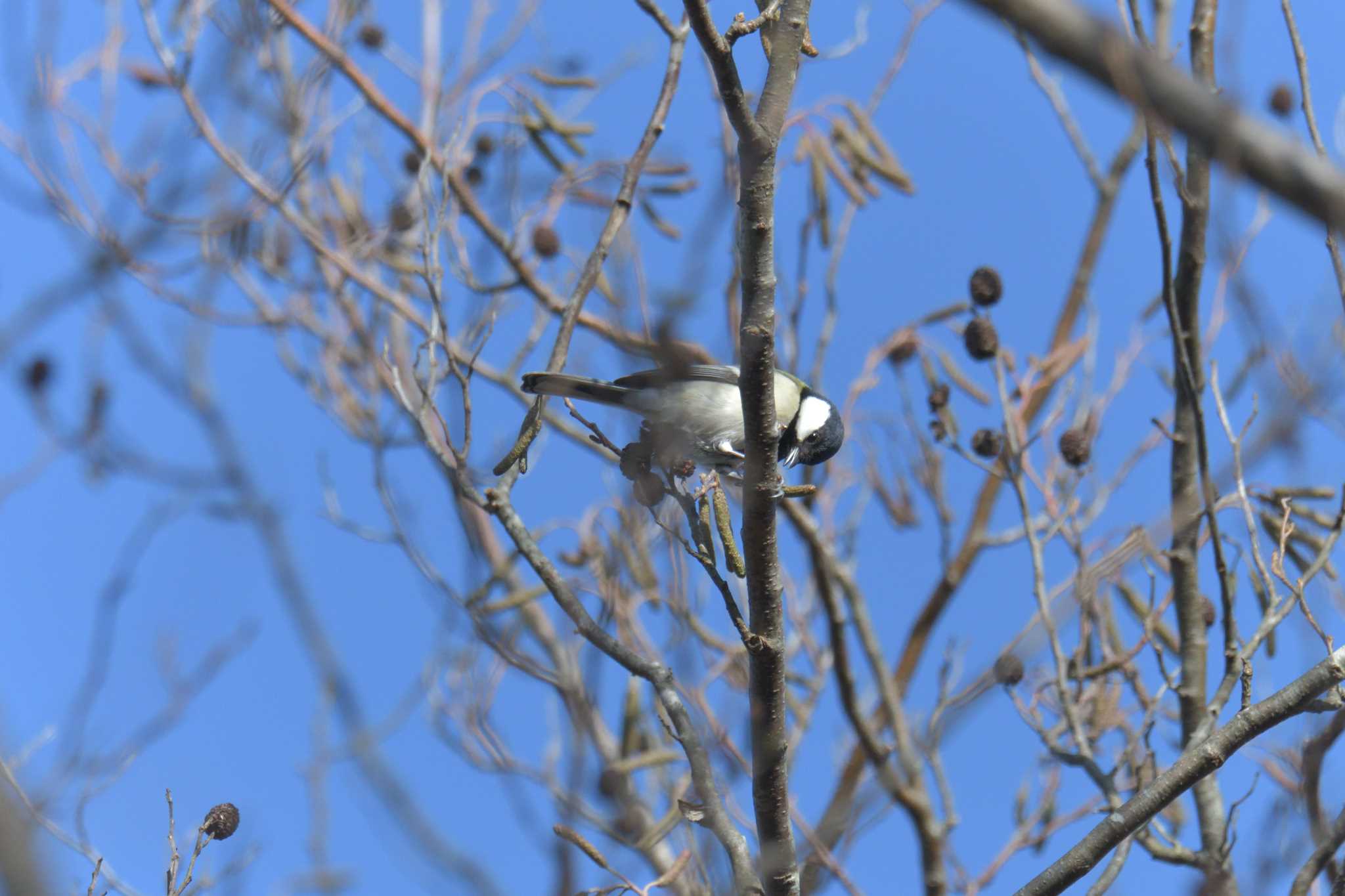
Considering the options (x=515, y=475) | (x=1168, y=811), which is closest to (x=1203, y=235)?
(x=1168, y=811)

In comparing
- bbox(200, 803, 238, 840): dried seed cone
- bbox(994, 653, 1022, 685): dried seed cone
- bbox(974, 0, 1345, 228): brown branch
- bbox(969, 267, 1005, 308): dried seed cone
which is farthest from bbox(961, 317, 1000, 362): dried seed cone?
bbox(974, 0, 1345, 228): brown branch

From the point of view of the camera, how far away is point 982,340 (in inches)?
165

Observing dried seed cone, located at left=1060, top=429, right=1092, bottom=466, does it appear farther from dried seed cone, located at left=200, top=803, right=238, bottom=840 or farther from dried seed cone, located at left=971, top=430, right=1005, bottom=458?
dried seed cone, located at left=200, top=803, right=238, bottom=840

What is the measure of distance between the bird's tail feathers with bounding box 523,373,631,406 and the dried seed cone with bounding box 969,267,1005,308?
1.31 meters

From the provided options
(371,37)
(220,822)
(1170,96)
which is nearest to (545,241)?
(371,37)

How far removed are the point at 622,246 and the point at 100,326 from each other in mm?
2176

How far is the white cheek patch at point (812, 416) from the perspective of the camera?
445cm

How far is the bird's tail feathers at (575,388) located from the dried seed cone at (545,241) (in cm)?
177

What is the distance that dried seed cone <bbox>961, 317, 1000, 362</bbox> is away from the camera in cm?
418

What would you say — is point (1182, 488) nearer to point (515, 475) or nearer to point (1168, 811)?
point (1168, 811)

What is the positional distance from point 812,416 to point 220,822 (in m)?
2.71

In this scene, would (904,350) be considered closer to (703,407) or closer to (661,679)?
(703,407)

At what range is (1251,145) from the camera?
0.71 metres

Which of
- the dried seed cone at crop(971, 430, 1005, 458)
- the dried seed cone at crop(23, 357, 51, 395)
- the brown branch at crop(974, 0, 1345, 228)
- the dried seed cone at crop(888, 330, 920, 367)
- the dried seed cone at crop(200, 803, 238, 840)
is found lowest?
the dried seed cone at crop(200, 803, 238, 840)
